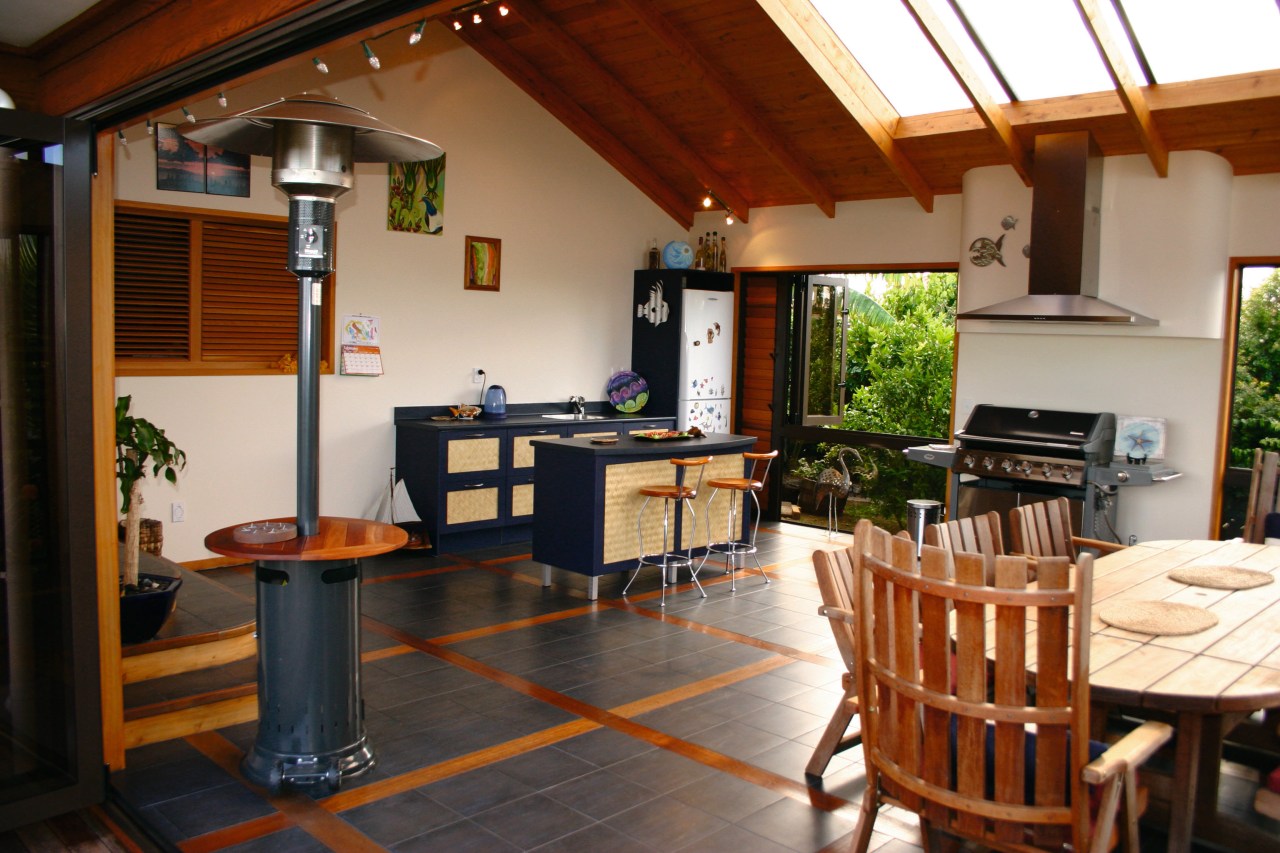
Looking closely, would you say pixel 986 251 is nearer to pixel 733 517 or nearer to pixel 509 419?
pixel 733 517

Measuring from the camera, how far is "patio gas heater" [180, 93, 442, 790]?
137 inches

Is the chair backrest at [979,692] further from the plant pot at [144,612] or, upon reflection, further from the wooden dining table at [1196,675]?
the plant pot at [144,612]

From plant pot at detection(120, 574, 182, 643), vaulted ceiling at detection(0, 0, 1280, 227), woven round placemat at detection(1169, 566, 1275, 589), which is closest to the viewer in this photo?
woven round placemat at detection(1169, 566, 1275, 589)

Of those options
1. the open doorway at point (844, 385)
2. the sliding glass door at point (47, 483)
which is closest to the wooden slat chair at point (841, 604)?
the sliding glass door at point (47, 483)

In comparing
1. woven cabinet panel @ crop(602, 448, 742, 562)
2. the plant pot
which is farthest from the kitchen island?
the plant pot

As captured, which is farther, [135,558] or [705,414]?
[705,414]

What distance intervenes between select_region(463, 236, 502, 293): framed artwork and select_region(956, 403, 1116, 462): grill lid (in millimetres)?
3805

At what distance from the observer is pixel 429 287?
7691mm

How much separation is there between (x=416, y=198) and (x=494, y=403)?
1669 millimetres

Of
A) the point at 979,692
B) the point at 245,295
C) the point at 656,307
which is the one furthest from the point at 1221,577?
the point at 656,307

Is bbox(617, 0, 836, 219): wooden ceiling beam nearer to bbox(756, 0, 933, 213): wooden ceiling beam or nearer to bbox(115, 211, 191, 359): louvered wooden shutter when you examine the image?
bbox(756, 0, 933, 213): wooden ceiling beam

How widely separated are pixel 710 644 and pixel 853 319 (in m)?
5.16

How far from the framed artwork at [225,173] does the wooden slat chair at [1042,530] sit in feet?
16.7

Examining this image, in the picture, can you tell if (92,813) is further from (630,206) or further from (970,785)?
(630,206)
